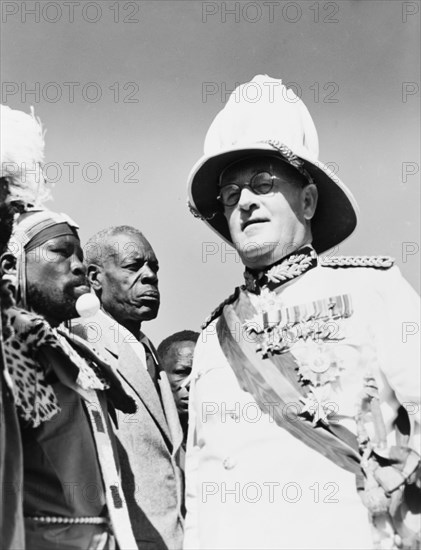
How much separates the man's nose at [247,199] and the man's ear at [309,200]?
0.89 feet

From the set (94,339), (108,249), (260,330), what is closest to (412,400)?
(260,330)

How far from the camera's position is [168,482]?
6746 millimetres

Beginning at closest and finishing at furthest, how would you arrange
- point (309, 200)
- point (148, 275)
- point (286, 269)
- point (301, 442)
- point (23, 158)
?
point (301, 442) → point (23, 158) → point (286, 269) → point (309, 200) → point (148, 275)

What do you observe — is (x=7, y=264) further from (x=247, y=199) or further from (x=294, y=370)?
(x=294, y=370)

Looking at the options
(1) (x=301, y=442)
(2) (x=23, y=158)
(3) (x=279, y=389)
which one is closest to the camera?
(1) (x=301, y=442)

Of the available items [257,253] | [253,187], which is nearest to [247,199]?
[253,187]

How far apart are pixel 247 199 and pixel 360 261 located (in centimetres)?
61

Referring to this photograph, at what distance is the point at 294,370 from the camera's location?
6.16 meters

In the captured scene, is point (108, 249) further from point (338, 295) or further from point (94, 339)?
point (338, 295)

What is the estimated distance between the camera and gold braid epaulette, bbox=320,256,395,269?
20.5 ft

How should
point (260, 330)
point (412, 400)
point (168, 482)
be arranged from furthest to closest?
1. point (168, 482)
2. point (260, 330)
3. point (412, 400)

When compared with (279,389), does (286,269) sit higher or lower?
higher

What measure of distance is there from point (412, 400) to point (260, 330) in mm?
829

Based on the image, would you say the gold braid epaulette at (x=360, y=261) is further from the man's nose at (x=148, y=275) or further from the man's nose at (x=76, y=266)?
the man's nose at (x=148, y=275)
